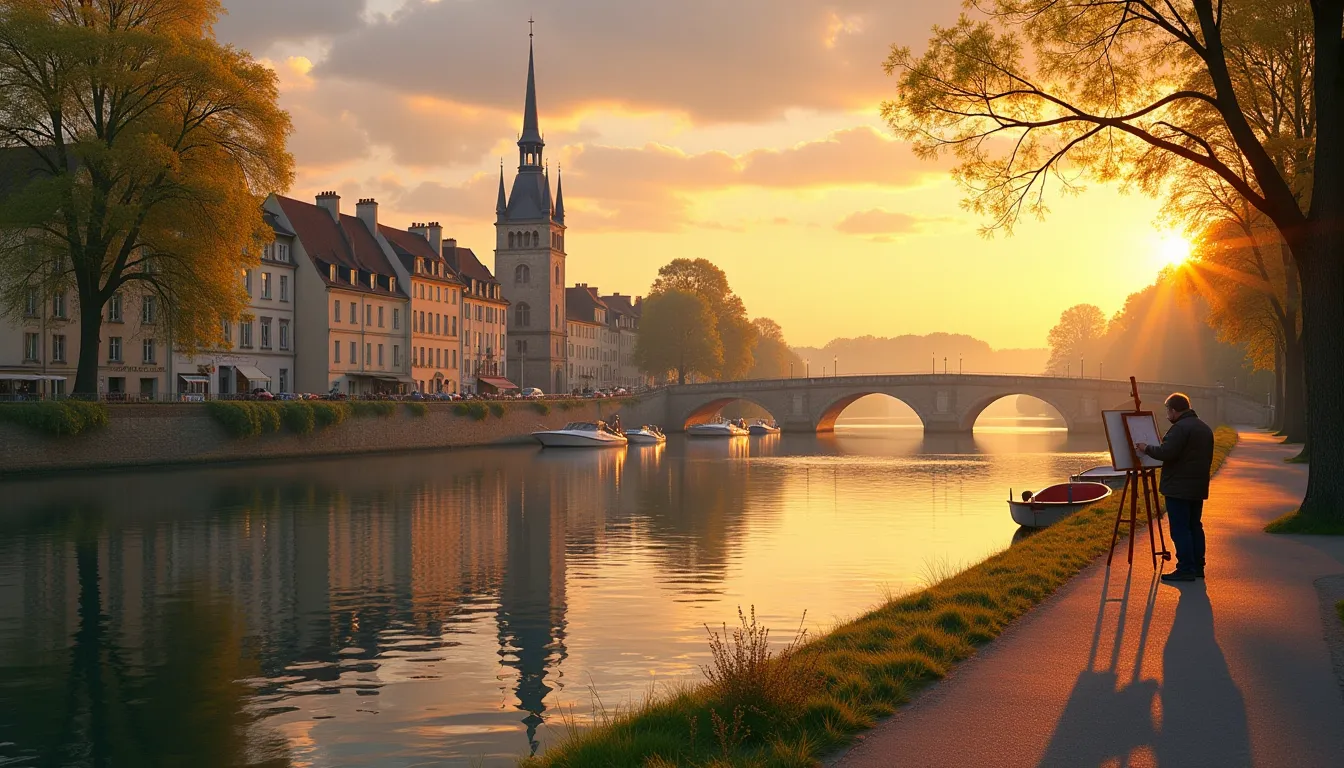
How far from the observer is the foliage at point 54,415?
4334cm

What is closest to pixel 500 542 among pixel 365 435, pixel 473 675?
pixel 473 675

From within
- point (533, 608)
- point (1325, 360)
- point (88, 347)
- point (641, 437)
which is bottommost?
point (533, 608)

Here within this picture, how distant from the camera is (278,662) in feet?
51.9

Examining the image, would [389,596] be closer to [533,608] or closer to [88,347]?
[533,608]

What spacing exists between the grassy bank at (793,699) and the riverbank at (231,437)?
128ft

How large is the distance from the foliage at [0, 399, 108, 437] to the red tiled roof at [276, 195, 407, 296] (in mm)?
31287

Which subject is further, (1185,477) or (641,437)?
(641,437)

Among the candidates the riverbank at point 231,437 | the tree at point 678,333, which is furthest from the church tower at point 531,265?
the riverbank at point 231,437

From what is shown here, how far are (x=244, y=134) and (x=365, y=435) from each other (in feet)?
61.3

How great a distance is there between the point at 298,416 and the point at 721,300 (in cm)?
7392

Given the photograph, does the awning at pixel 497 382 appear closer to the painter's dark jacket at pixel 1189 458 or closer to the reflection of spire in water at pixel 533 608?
the reflection of spire in water at pixel 533 608

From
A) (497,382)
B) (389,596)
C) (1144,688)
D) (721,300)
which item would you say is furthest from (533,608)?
(721,300)

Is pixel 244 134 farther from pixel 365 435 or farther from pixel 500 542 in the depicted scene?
pixel 500 542

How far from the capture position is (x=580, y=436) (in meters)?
82.0
